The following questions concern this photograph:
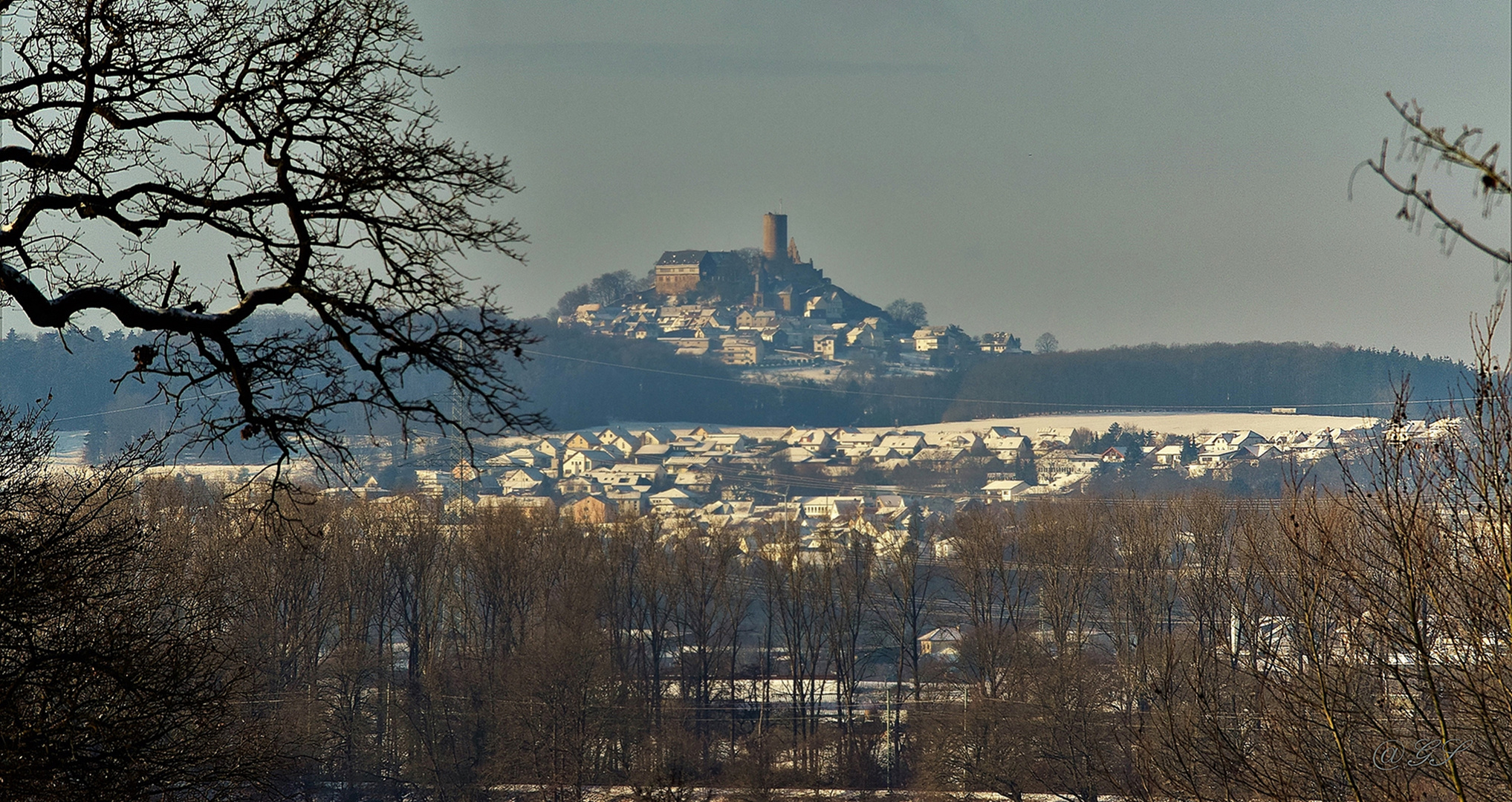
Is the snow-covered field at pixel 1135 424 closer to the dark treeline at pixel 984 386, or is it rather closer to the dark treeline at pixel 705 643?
the dark treeline at pixel 984 386

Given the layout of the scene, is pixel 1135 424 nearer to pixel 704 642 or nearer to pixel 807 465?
pixel 807 465

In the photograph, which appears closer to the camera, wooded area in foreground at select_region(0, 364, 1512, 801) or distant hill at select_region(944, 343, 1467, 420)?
wooded area in foreground at select_region(0, 364, 1512, 801)

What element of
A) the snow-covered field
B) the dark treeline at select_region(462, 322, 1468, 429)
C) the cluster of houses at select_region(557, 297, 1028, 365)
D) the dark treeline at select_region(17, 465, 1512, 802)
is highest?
the cluster of houses at select_region(557, 297, 1028, 365)

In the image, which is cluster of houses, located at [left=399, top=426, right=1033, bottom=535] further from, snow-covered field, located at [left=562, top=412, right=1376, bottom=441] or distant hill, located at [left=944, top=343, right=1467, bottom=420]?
→ distant hill, located at [left=944, top=343, right=1467, bottom=420]

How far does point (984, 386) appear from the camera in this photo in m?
153

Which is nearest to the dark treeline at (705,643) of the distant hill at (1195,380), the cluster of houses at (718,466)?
the cluster of houses at (718,466)

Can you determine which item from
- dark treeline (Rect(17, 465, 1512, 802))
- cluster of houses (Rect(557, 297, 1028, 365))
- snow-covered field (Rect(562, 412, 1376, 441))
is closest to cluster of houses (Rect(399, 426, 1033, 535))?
snow-covered field (Rect(562, 412, 1376, 441))

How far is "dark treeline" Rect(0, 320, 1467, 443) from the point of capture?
139875mm

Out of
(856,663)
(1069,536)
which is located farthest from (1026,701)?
(1069,536)

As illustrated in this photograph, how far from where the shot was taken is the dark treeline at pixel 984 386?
459 ft

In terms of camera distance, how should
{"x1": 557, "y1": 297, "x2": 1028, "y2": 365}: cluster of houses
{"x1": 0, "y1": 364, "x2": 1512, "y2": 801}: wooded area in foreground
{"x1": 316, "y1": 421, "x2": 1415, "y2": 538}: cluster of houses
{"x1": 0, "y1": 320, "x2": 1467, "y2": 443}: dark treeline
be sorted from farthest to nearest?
1. {"x1": 557, "y1": 297, "x2": 1028, "y2": 365}: cluster of houses
2. {"x1": 0, "y1": 320, "x2": 1467, "y2": 443}: dark treeline
3. {"x1": 316, "y1": 421, "x2": 1415, "y2": 538}: cluster of houses
4. {"x1": 0, "y1": 364, "x2": 1512, "y2": 801}: wooded area in foreground

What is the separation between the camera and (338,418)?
10350cm

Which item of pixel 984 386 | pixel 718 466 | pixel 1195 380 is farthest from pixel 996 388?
pixel 718 466

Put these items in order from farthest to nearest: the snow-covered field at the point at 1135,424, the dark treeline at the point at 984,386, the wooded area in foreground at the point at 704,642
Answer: the dark treeline at the point at 984,386 < the snow-covered field at the point at 1135,424 < the wooded area in foreground at the point at 704,642
